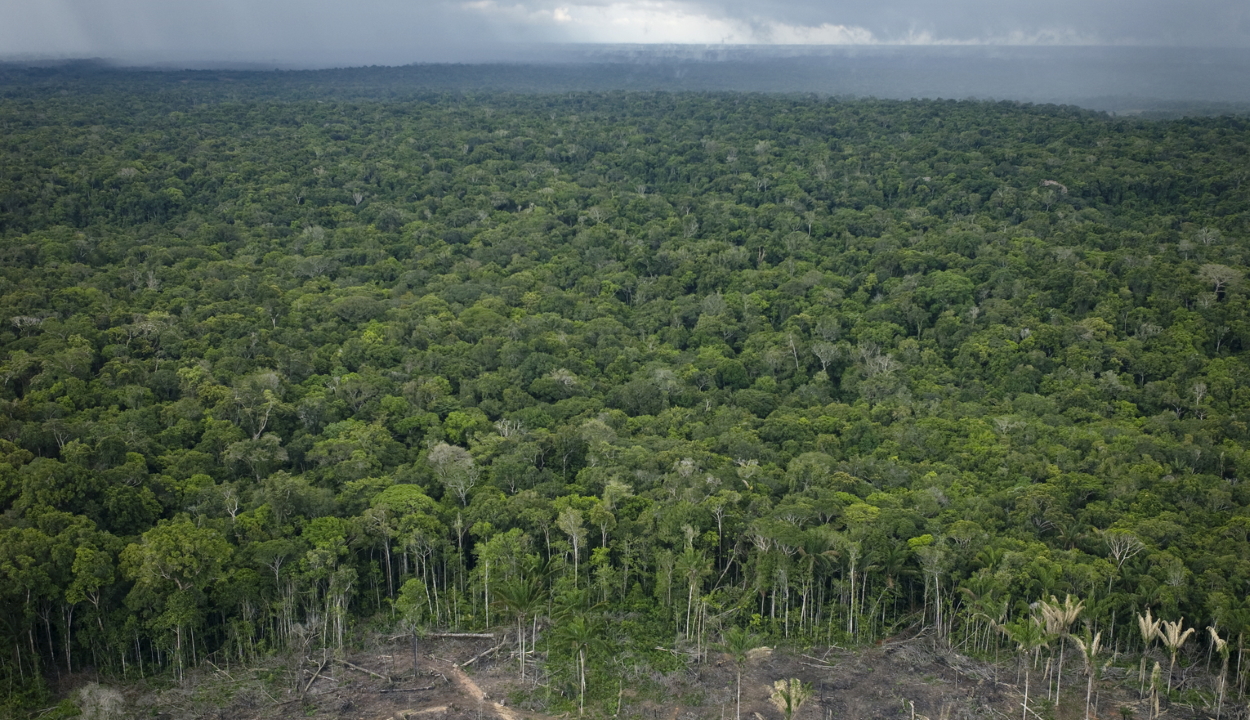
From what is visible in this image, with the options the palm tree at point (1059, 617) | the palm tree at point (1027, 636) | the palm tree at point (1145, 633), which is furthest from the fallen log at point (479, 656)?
the palm tree at point (1145, 633)

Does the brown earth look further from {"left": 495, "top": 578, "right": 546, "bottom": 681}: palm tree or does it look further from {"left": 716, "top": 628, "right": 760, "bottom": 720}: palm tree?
{"left": 495, "top": 578, "right": 546, "bottom": 681}: palm tree

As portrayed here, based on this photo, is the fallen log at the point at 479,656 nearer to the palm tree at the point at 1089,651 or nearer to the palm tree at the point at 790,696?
the palm tree at the point at 790,696

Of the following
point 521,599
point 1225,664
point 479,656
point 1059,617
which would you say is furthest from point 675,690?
point 1225,664

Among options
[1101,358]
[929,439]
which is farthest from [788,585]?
[1101,358]

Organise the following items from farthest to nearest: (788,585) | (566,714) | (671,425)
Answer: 1. (671,425)
2. (788,585)
3. (566,714)

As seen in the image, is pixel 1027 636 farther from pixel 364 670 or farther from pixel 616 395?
pixel 616 395

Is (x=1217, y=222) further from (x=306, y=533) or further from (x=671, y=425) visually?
(x=306, y=533)
